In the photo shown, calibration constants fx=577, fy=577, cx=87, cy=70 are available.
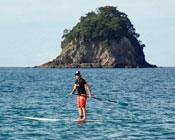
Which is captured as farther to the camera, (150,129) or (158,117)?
(158,117)

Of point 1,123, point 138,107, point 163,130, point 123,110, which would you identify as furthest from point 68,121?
point 138,107

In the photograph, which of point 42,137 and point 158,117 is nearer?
point 42,137

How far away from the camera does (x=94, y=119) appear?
3350 cm

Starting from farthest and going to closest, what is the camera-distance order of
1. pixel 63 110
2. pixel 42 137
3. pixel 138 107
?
1. pixel 138 107
2. pixel 63 110
3. pixel 42 137

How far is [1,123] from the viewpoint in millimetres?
31234

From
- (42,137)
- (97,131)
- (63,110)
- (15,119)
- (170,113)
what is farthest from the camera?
(63,110)

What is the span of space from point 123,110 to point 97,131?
1158 cm

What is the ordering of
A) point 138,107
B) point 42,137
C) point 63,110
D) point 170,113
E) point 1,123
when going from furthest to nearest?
1. point 138,107
2. point 63,110
3. point 170,113
4. point 1,123
5. point 42,137

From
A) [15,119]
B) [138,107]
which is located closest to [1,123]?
[15,119]

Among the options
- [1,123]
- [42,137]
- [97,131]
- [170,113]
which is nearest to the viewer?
[42,137]

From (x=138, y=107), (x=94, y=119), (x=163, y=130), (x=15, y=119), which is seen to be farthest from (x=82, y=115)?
(x=138, y=107)

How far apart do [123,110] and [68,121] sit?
829cm

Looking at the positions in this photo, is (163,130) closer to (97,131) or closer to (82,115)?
(97,131)

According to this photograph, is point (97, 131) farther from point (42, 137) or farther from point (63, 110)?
point (63, 110)
